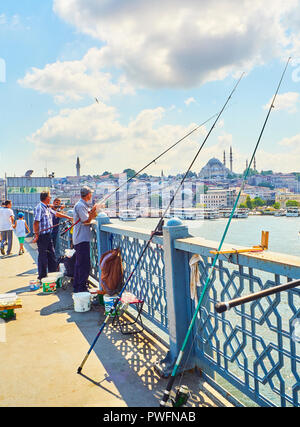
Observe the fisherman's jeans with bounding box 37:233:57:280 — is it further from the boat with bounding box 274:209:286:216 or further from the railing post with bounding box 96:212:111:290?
the boat with bounding box 274:209:286:216

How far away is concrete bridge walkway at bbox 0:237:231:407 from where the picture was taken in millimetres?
2625

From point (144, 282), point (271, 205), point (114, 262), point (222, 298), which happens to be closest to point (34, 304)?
point (114, 262)

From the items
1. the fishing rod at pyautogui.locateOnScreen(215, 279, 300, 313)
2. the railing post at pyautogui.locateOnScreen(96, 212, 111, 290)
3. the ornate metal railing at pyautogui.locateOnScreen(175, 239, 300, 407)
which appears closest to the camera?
the fishing rod at pyautogui.locateOnScreen(215, 279, 300, 313)

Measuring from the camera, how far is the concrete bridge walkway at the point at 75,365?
2.62 metres

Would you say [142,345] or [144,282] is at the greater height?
[144,282]

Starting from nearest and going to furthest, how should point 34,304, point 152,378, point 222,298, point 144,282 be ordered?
point 222,298
point 152,378
point 144,282
point 34,304

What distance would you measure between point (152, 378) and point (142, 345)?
25.7 inches

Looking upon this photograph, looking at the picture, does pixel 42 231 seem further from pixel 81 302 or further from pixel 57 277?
pixel 81 302

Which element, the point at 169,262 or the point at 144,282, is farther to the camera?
the point at 144,282

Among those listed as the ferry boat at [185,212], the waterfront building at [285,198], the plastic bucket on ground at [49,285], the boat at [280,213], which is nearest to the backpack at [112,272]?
the plastic bucket on ground at [49,285]

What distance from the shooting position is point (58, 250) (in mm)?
8547

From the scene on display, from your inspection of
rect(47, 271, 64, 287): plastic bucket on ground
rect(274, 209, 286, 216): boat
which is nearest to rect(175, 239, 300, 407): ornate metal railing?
rect(47, 271, 64, 287): plastic bucket on ground

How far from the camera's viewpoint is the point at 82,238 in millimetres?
5098

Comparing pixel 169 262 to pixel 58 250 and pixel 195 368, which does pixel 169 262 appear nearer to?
Result: pixel 195 368
